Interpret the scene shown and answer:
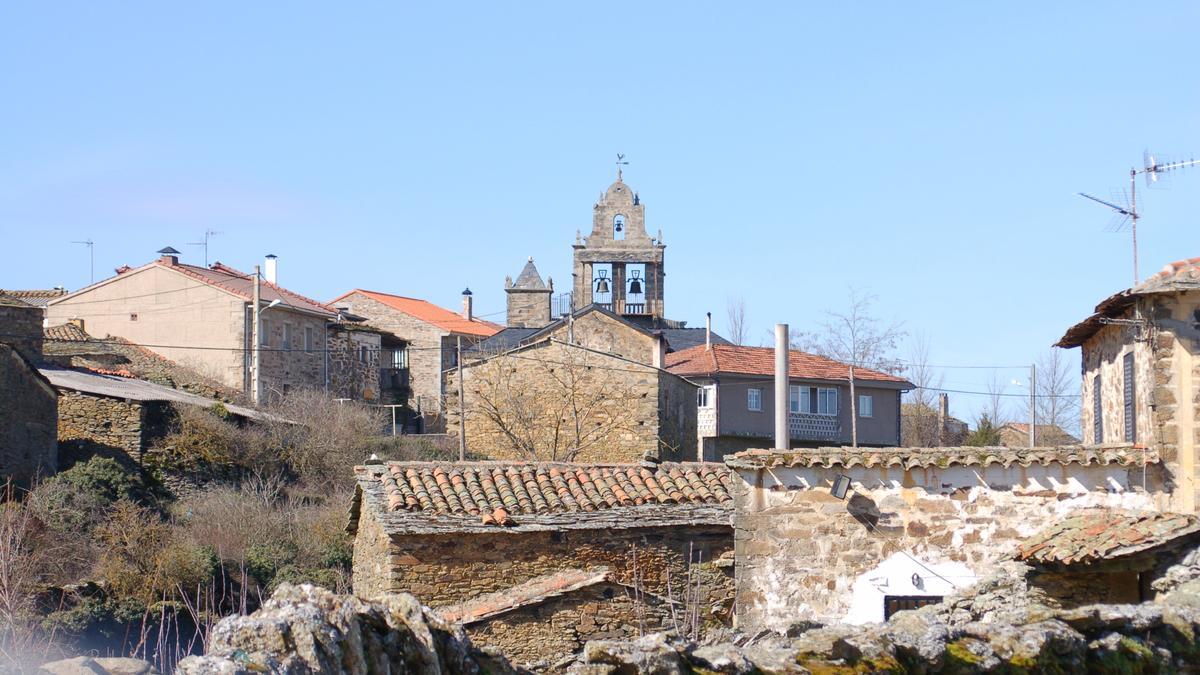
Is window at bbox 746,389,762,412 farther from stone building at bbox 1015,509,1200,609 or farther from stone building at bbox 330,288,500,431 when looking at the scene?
stone building at bbox 1015,509,1200,609

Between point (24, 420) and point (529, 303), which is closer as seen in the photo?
point (24, 420)

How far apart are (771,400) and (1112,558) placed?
3870 cm

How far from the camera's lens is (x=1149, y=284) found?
51.9 ft

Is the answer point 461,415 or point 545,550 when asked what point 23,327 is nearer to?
point 461,415

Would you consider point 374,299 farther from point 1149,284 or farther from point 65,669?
point 65,669

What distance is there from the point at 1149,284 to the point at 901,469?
331 centimetres

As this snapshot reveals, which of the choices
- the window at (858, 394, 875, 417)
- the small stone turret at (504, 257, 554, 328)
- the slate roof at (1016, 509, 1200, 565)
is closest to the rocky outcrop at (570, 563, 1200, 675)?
the slate roof at (1016, 509, 1200, 565)

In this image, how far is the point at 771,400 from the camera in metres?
52.5

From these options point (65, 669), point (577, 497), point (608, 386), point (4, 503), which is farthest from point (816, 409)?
point (65, 669)

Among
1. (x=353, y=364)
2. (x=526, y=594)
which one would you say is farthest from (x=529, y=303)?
(x=526, y=594)

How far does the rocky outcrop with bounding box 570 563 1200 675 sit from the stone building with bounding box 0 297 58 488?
91.1 feet

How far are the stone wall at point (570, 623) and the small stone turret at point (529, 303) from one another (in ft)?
163

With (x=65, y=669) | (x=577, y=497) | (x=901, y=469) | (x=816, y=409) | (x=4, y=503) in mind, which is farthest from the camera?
(x=816, y=409)

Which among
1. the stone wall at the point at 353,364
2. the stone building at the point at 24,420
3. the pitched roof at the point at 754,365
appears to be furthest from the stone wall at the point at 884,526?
the stone wall at the point at 353,364
